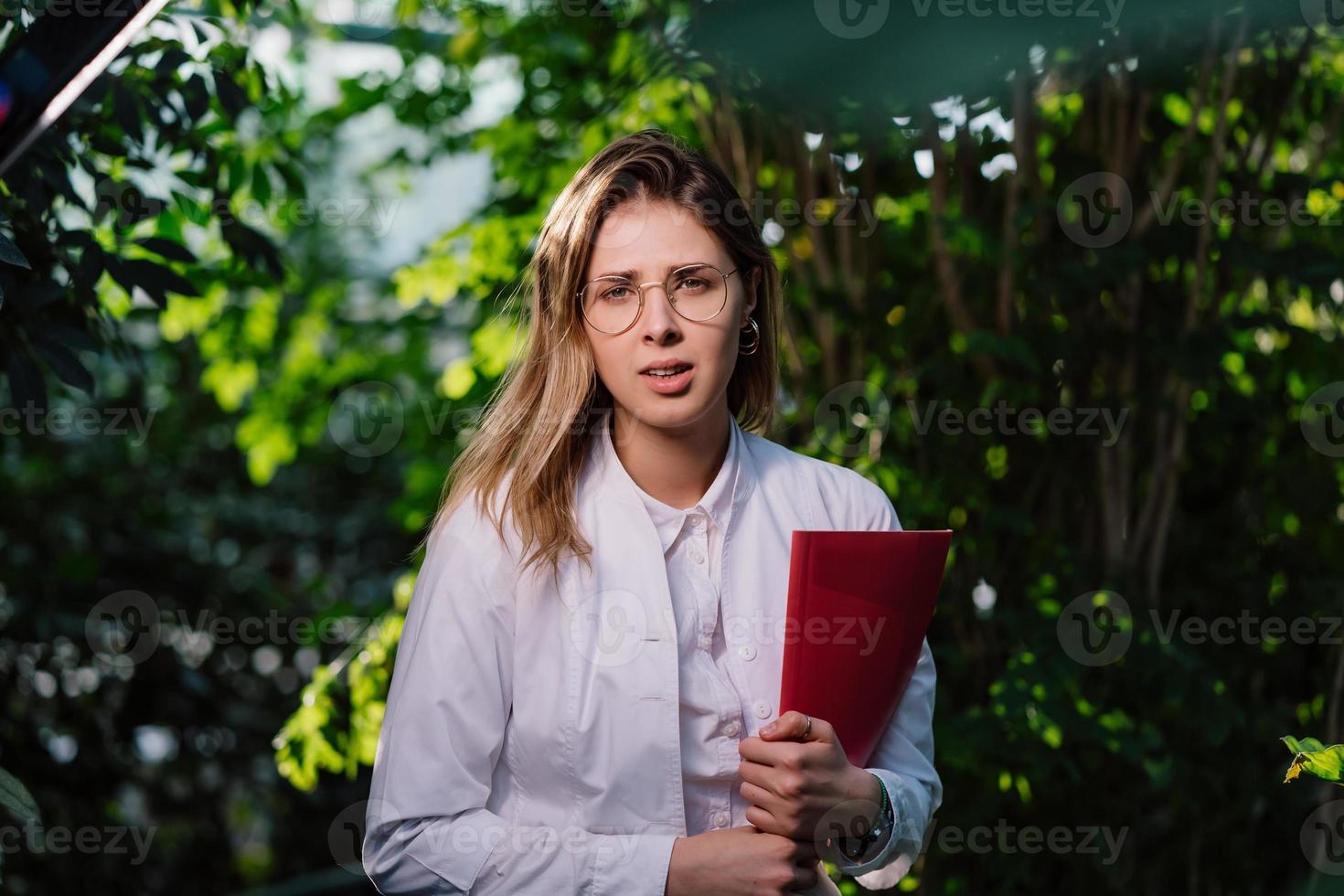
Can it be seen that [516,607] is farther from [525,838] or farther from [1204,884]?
[1204,884]

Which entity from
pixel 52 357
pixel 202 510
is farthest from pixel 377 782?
pixel 202 510

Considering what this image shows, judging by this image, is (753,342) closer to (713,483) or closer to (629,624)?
(713,483)

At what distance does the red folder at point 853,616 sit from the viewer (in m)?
1.39

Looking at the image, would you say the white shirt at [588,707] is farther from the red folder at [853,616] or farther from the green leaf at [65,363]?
the green leaf at [65,363]

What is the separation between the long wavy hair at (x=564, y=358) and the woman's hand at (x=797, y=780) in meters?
0.33

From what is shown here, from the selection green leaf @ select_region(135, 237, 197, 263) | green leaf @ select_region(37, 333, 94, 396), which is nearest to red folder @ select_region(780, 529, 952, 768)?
green leaf @ select_region(37, 333, 94, 396)

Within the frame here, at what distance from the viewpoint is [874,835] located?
4.91ft

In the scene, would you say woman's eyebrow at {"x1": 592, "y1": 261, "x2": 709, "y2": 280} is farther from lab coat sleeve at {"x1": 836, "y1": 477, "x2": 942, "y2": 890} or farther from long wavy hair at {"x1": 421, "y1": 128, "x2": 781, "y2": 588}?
lab coat sleeve at {"x1": 836, "y1": 477, "x2": 942, "y2": 890}

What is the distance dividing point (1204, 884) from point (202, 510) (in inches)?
166

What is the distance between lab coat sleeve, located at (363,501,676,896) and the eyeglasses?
0.35 meters

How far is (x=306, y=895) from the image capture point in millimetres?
4945

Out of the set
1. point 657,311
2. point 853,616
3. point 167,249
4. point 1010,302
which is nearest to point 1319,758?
point 853,616

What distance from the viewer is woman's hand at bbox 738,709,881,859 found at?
4.53 feet

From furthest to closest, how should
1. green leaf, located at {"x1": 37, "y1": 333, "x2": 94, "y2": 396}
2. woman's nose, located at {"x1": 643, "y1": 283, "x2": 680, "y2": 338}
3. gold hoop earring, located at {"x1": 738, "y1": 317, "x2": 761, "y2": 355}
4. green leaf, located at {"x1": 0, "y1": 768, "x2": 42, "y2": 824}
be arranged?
green leaf, located at {"x1": 37, "y1": 333, "x2": 94, "y2": 396} → gold hoop earring, located at {"x1": 738, "y1": 317, "x2": 761, "y2": 355} → woman's nose, located at {"x1": 643, "y1": 283, "x2": 680, "y2": 338} → green leaf, located at {"x1": 0, "y1": 768, "x2": 42, "y2": 824}
